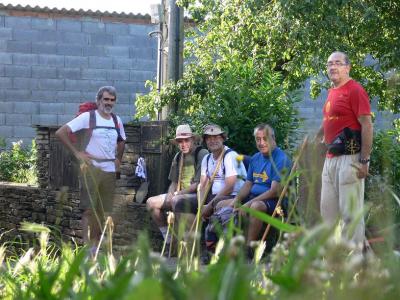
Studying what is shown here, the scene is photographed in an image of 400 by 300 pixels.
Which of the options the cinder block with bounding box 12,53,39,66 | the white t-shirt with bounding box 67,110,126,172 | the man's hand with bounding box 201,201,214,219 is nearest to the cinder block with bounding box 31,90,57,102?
the cinder block with bounding box 12,53,39,66

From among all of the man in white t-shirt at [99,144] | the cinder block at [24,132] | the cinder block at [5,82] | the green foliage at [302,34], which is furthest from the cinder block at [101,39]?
the man in white t-shirt at [99,144]

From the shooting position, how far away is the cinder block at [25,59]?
17859 millimetres

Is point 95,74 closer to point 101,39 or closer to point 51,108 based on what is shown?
point 101,39

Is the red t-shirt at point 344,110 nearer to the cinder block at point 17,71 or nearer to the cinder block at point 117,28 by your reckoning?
the cinder block at point 17,71

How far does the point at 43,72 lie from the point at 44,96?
1.43 ft

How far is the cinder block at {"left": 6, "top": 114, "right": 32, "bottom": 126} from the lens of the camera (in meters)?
17.9

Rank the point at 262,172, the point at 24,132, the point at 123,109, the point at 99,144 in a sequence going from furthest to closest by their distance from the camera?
1. the point at 123,109
2. the point at 24,132
3. the point at 99,144
4. the point at 262,172

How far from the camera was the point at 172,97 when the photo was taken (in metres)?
11.7

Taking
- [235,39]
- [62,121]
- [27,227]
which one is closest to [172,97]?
[235,39]

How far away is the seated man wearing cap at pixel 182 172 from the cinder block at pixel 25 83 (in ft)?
30.6

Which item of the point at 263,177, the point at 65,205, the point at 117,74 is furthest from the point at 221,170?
the point at 117,74

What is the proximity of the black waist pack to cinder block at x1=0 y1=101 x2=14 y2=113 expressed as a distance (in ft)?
39.4

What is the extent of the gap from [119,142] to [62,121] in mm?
9586

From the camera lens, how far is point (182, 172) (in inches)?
352
